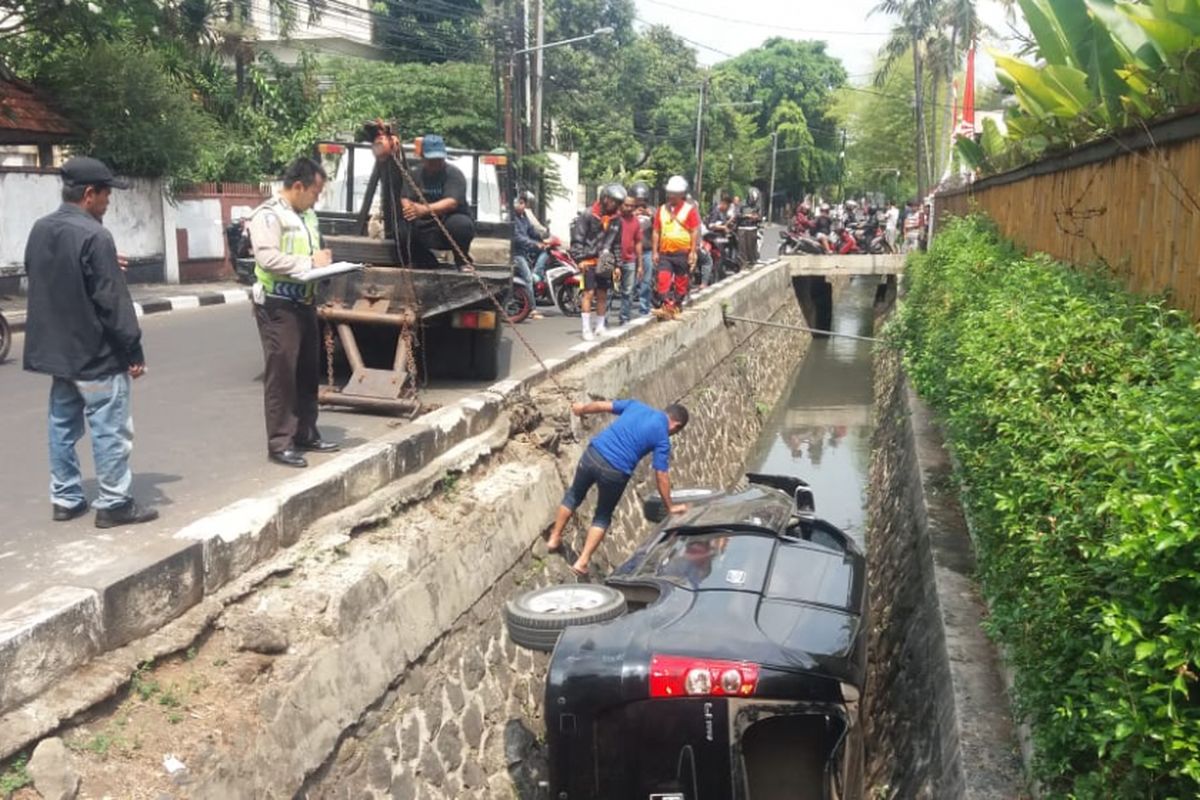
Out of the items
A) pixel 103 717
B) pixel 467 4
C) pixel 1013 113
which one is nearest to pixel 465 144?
pixel 467 4

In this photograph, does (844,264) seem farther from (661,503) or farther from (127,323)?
(127,323)

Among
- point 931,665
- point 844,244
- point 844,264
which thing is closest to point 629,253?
point 931,665

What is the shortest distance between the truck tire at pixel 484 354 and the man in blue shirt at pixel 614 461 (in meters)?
1.62

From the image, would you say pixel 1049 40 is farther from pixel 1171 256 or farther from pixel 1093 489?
pixel 1093 489

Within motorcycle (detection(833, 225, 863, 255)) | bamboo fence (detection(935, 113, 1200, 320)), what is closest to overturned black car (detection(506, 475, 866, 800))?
bamboo fence (detection(935, 113, 1200, 320))

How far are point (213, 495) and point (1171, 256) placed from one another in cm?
486

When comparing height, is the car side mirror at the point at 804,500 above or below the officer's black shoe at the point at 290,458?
below

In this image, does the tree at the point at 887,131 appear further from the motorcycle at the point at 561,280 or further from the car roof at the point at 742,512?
the car roof at the point at 742,512

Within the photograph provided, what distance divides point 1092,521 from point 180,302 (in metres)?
14.2

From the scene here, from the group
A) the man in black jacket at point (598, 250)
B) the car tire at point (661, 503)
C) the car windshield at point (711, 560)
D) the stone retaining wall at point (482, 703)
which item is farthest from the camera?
the man in black jacket at point (598, 250)

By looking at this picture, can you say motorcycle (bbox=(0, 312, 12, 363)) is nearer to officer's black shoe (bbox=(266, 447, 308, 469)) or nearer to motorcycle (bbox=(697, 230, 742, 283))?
officer's black shoe (bbox=(266, 447, 308, 469))

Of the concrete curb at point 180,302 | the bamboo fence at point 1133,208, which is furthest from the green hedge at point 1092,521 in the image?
the concrete curb at point 180,302

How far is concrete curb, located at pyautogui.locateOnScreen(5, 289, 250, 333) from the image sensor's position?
1306cm

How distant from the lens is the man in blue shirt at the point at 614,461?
7.06m
